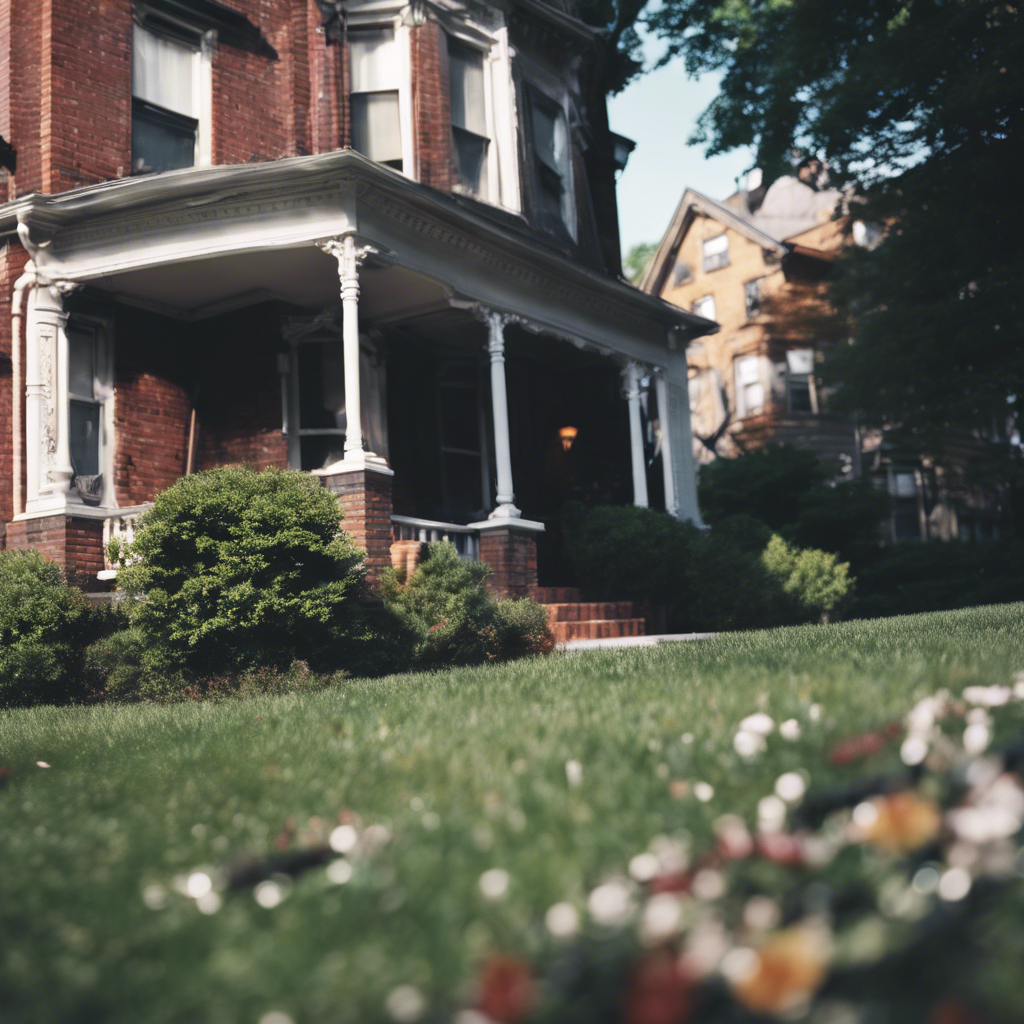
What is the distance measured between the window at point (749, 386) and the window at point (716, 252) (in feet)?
11.0

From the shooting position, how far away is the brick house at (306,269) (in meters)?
10.2

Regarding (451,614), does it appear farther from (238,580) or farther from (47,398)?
(47,398)

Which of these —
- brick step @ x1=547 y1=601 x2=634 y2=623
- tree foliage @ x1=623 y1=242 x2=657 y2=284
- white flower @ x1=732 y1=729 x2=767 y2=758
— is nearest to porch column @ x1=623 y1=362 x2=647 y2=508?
brick step @ x1=547 y1=601 x2=634 y2=623

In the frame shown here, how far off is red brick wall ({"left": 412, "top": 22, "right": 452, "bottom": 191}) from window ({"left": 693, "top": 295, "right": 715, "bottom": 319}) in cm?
1954

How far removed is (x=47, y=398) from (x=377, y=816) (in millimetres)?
8681

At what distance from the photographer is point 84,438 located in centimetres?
1123

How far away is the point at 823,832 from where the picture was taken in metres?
2.20

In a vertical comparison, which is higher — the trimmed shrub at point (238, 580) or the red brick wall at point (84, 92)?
the red brick wall at point (84, 92)

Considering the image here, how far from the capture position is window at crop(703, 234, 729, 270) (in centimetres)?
3131

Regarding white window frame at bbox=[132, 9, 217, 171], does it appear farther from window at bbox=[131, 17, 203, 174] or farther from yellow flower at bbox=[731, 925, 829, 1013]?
yellow flower at bbox=[731, 925, 829, 1013]

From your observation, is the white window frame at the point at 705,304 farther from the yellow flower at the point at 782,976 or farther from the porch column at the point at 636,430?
the yellow flower at the point at 782,976

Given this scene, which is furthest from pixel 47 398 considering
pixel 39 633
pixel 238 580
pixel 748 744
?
pixel 748 744

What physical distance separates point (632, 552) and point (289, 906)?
34.0ft

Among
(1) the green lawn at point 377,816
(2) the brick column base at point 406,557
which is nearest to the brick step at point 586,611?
(2) the brick column base at point 406,557
